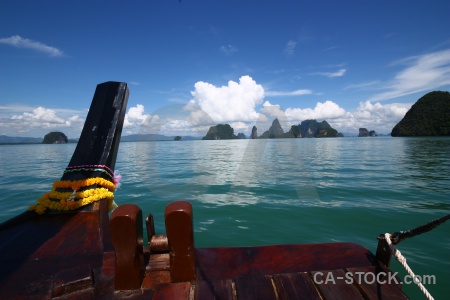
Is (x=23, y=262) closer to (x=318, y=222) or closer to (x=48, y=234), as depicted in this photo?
(x=48, y=234)

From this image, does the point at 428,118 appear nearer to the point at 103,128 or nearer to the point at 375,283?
the point at 375,283

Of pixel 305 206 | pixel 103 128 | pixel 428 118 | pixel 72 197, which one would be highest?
pixel 428 118

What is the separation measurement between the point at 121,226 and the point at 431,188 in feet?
39.4

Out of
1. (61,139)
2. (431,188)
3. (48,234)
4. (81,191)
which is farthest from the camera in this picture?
(61,139)

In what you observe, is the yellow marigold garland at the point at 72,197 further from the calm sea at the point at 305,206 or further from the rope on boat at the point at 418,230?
the rope on boat at the point at 418,230

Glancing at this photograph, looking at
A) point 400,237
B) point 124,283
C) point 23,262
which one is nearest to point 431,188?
point 400,237

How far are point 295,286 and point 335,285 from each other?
319mm

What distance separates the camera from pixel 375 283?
5.97ft

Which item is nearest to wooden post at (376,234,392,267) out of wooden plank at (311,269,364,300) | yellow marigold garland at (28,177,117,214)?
wooden plank at (311,269,364,300)

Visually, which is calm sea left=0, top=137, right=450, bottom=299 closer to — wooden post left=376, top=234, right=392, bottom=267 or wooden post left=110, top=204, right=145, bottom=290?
wooden post left=376, top=234, right=392, bottom=267

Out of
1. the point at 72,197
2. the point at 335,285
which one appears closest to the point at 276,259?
the point at 335,285

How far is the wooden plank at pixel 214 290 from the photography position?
1675mm

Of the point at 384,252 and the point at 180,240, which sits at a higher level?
the point at 180,240

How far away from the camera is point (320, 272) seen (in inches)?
75.3
